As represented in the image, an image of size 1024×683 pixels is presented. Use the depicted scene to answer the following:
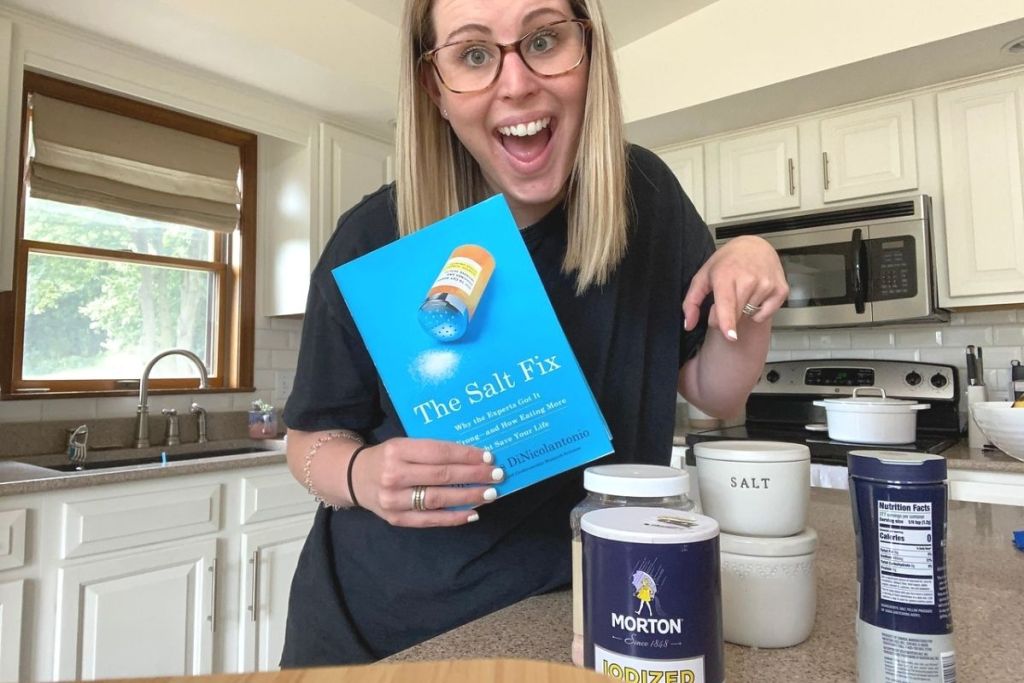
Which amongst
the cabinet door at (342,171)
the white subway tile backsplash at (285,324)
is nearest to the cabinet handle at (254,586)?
the white subway tile backsplash at (285,324)

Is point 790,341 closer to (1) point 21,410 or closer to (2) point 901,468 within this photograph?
(2) point 901,468

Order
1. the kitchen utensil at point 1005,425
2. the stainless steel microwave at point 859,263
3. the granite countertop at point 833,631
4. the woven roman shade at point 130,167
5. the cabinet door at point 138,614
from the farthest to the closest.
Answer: the stainless steel microwave at point 859,263 → the woven roman shade at point 130,167 → the cabinet door at point 138,614 → the kitchen utensil at point 1005,425 → the granite countertop at point 833,631

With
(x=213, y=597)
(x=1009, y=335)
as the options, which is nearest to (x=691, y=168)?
(x=1009, y=335)

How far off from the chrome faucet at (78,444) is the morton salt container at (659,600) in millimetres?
2292

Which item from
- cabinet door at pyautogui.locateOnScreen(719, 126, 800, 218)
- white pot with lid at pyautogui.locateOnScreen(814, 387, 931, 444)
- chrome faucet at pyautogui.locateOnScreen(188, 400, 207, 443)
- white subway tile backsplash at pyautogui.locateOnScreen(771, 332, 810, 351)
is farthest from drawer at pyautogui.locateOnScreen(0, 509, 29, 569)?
white subway tile backsplash at pyautogui.locateOnScreen(771, 332, 810, 351)

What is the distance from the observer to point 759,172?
277 cm

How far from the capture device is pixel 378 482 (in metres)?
0.63

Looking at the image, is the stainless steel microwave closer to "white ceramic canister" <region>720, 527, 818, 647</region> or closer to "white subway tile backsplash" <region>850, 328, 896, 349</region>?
"white subway tile backsplash" <region>850, 328, 896, 349</region>

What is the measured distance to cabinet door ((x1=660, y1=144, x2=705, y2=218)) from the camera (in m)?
2.95

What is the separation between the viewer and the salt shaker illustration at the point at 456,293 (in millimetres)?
537

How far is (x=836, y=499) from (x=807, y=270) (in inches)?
68.0

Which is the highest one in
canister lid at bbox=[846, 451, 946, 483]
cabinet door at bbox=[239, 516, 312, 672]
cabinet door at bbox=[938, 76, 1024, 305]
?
cabinet door at bbox=[938, 76, 1024, 305]

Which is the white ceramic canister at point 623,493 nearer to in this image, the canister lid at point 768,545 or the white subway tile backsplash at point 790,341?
the canister lid at point 768,545

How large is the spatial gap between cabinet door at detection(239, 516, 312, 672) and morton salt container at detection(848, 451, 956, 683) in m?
2.01
